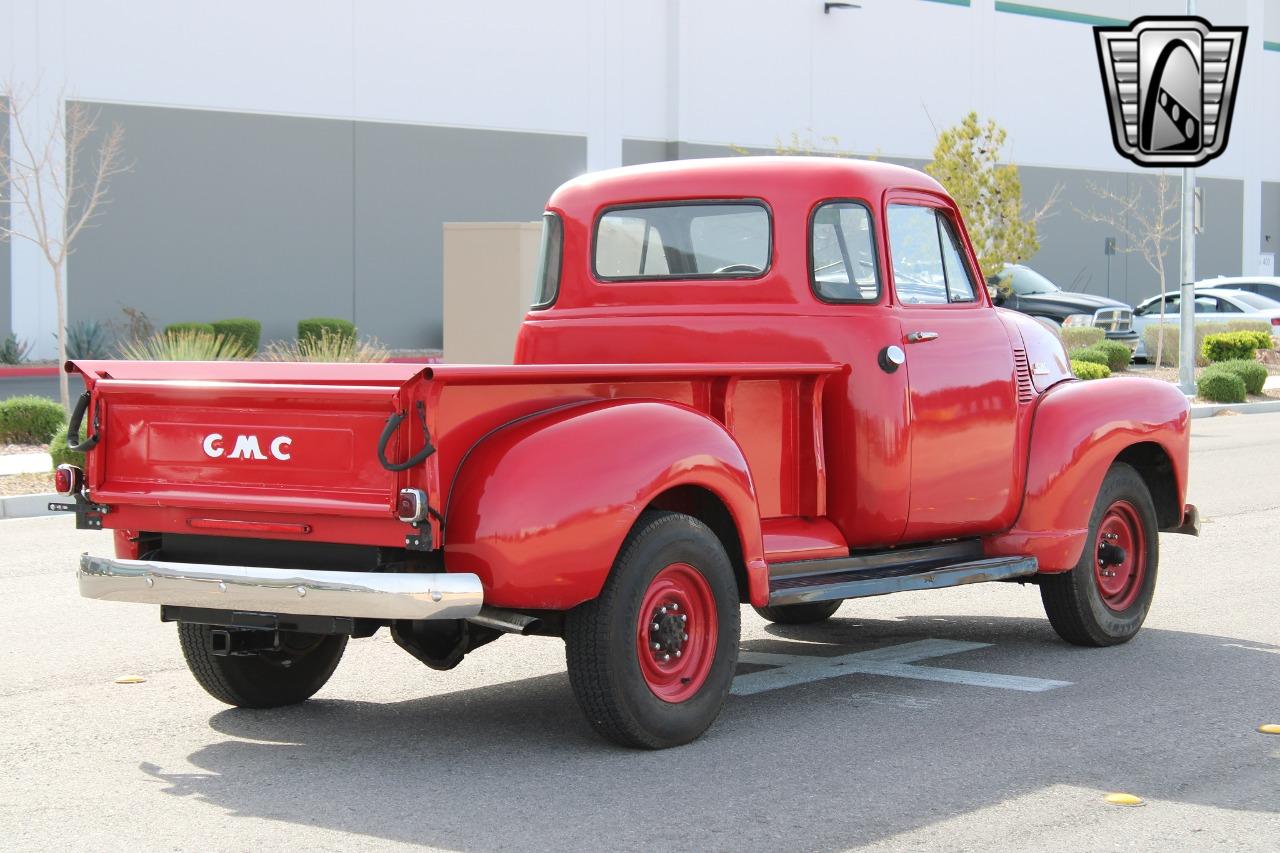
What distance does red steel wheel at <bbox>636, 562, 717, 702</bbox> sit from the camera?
6016mm

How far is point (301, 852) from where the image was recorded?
4.92m

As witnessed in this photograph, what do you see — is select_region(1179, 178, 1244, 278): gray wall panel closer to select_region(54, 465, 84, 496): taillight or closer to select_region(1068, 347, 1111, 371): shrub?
Answer: select_region(1068, 347, 1111, 371): shrub

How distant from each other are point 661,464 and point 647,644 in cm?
64

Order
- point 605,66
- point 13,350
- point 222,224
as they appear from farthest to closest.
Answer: point 605,66
point 222,224
point 13,350

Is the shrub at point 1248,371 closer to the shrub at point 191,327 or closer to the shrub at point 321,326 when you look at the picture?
the shrub at point 321,326

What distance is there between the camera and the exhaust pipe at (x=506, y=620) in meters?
5.82

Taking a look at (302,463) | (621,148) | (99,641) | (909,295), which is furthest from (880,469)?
(621,148)

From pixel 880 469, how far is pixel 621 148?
29.1m

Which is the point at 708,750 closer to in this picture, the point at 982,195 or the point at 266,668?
the point at 266,668

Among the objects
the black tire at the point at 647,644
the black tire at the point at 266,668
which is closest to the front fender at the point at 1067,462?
the black tire at the point at 647,644

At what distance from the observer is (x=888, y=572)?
7.21m

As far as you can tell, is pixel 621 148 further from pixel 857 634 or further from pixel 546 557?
pixel 546 557

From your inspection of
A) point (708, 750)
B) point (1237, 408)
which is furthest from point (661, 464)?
point (1237, 408)

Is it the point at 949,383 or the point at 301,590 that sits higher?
the point at 949,383
